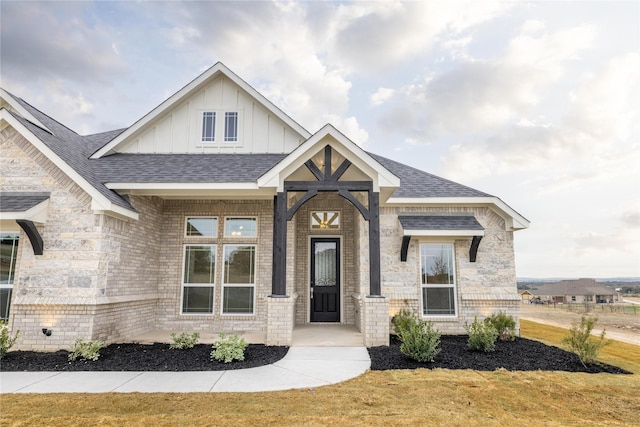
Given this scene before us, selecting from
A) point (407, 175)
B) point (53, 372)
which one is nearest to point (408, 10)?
point (407, 175)

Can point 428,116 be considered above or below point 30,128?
above

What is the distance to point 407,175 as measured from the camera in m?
10.2

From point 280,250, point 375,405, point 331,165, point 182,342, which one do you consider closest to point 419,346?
point 375,405

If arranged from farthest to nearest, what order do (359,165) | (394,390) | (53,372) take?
(359,165), (53,372), (394,390)

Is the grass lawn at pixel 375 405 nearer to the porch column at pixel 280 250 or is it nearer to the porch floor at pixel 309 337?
the porch floor at pixel 309 337

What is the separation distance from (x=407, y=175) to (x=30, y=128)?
9.40 metres

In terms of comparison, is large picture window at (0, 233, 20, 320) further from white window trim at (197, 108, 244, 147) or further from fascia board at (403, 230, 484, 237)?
fascia board at (403, 230, 484, 237)

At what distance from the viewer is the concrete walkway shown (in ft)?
14.8

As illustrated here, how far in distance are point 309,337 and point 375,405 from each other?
3.98 meters

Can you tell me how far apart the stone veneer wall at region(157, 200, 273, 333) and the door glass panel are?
1700mm

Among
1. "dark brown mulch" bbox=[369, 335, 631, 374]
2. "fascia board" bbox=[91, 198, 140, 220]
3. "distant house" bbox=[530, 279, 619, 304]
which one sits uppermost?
"fascia board" bbox=[91, 198, 140, 220]

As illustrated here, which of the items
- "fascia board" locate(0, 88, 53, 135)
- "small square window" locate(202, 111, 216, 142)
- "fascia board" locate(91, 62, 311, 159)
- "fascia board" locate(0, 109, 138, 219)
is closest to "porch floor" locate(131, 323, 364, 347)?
"fascia board" locate(0, 109, 138, 219)

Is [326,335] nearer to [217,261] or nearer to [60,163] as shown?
[217,261]

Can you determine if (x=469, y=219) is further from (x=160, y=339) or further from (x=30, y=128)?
(x=30, y=128)
